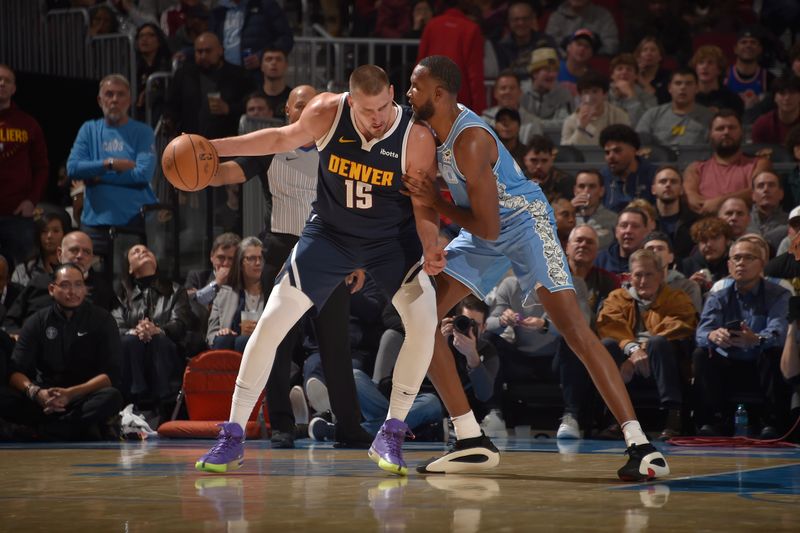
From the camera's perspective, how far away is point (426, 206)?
16.2ft

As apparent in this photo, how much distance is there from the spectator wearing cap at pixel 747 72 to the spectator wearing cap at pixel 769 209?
Answer: 246 cm

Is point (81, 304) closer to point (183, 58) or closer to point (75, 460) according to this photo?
point (75, 460)

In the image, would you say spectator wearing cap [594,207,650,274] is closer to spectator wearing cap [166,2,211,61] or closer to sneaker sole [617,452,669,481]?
sneaker sole [617,452,669,481]

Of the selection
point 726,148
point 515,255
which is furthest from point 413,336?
point 726,148

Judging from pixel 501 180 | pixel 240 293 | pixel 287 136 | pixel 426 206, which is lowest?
pixel 240 293

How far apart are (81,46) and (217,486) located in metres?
9.41

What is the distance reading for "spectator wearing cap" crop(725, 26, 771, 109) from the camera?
11023mm

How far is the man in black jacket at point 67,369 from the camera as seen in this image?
779 centimetres

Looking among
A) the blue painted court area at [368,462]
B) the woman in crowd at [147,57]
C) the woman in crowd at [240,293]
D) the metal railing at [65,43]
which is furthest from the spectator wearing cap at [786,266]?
the metal railing at [65,43]

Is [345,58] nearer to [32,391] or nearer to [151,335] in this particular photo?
[151,335]

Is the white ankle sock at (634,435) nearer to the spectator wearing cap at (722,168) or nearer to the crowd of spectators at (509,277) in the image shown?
the crowd of spectators at (509,277)

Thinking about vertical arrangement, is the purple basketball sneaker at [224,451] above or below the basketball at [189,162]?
below

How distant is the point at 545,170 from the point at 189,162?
15.8 feet

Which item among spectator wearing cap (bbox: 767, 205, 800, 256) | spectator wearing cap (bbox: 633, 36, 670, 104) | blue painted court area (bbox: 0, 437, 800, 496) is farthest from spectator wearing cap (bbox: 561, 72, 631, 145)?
blue painted court area (bbox: 0, 437, 800, 496)
